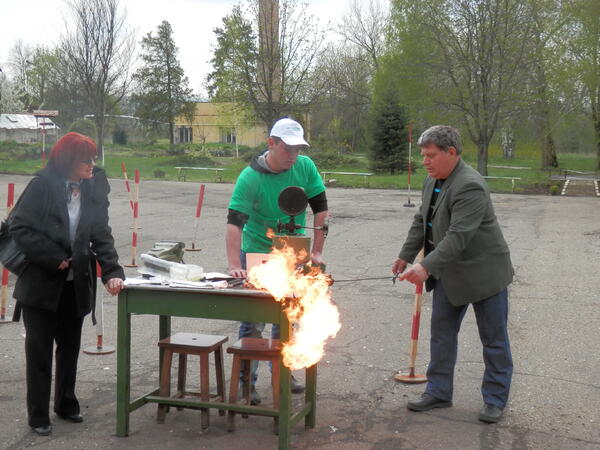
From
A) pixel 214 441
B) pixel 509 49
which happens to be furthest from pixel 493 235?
pixel 509 49

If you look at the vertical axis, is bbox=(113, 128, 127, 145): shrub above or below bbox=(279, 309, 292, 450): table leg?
above

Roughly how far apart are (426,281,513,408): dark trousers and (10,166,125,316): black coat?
2226 millimetres

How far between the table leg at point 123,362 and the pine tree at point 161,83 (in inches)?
2291

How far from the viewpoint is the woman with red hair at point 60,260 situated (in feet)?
14.2

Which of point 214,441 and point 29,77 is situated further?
point 29,77

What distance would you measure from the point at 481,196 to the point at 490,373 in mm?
1251

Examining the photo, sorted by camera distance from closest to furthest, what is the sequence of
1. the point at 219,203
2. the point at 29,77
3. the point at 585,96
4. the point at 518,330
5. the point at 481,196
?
the point at 481,196
the point at 518,330
the point at 219,203
the point at 585,96
the point at 29,77

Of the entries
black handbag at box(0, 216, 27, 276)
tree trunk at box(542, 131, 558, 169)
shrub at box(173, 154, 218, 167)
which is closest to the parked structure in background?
shrub at box(173, 154, 218, 167)

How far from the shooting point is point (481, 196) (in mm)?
4625

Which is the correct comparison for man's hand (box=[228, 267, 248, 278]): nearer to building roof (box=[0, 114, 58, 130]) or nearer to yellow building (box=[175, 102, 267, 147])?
building roof (box=[0, 114, 58, 130])

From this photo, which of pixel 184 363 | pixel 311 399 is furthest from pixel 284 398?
pixel 184 363

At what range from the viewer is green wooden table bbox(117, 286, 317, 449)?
163 inches

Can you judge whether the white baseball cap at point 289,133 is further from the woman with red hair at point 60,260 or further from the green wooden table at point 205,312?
the woman with red hair at point 60,260

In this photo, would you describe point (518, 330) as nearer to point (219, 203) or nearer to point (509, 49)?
point (219, 203)
